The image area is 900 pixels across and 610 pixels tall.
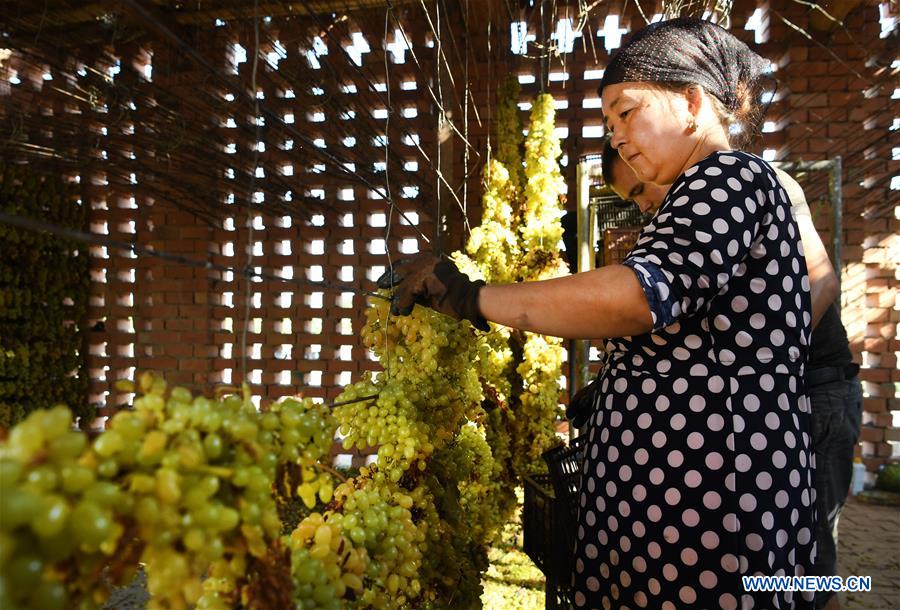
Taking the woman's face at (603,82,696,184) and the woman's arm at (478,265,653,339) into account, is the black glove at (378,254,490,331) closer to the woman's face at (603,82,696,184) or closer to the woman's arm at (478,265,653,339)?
the woman's arm at (478,265,653,339)

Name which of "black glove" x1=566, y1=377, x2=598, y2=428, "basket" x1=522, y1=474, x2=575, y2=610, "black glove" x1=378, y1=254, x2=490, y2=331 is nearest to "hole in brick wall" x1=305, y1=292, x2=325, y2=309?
"basket" x1=522, y1=474, x2=575, y2=610

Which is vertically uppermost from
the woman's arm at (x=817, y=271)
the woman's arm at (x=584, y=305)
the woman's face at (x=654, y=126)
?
the woman's face at (x=654, y=126)

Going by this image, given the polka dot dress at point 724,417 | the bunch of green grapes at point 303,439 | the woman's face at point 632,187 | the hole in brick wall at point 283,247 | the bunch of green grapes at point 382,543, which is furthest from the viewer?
the hole in brick wall at point 283,247

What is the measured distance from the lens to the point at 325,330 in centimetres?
446

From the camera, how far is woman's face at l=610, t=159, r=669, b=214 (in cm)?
179

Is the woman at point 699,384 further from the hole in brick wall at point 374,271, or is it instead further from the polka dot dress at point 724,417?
the hole in brick wall at point 374,271

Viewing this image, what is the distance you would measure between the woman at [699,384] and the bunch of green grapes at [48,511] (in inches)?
26.7

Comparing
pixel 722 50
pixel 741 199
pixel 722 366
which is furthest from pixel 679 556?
pixel 722 50

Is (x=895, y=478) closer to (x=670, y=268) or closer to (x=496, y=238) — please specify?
(x=496, y=238)

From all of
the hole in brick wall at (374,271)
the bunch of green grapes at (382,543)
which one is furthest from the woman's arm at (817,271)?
the hole in brick wall at (374,271)

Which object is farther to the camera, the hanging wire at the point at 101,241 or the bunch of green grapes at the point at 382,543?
the bunch of green grapes at the point at 382,543

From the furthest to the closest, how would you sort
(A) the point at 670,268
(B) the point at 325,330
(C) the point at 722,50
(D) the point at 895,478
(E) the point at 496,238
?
(B) the point at 325,330
(D) the point at 895,478
(E) the point at 496,238
(C) the point at 722,50
(A) the point at 670,268

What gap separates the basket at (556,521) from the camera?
1551mm

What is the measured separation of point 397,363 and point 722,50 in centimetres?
95
